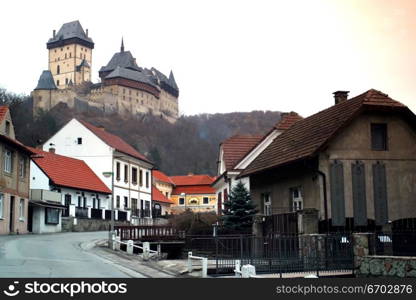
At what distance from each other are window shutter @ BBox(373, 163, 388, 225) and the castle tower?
540ft

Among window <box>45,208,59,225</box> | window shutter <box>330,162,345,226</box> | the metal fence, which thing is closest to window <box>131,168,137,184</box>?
window <box>45,208,59,225</box>

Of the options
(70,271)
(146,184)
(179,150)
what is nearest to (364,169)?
(70,271)

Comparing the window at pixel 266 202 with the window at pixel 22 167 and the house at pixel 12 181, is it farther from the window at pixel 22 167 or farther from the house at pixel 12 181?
the window at pixel 22 167

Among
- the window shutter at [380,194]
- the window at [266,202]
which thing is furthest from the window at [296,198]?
the window shutter at [380,194]

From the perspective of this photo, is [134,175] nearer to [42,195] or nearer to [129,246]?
[42,195]

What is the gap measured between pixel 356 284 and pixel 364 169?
13715 mm

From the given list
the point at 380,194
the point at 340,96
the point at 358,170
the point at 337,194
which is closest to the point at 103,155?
the point at 340,96

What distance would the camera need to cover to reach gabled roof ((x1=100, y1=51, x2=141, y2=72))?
174 meters

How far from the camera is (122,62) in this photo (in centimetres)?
17475

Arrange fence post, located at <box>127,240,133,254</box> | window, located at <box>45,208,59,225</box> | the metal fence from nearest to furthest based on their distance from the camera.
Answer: the metal fence, fence post, located at <box>127,240,133,254</box>, window, located at <box>45,208,59,225</box>

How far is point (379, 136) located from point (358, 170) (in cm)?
217

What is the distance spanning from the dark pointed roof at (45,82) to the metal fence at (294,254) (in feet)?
462

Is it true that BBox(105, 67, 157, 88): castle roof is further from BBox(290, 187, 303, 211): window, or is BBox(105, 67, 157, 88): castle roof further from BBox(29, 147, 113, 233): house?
BBox(290, 187, 303, 211): window

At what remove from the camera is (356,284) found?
42.8 ft
